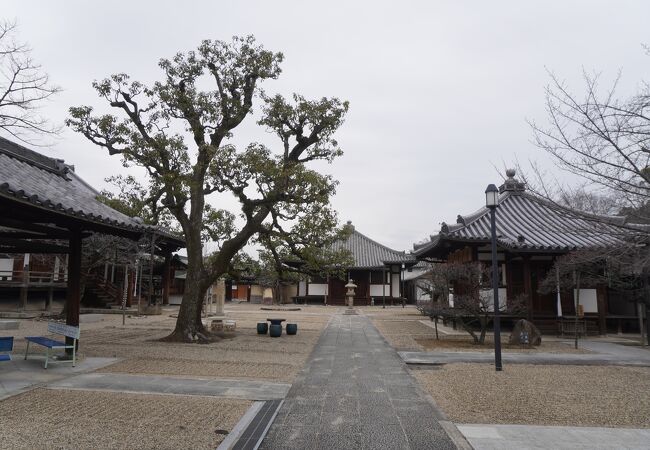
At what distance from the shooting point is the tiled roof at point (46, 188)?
24.7 feet

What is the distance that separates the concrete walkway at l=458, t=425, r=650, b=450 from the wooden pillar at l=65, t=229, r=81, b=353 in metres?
8.63

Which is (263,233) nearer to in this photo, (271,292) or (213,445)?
(213,445)

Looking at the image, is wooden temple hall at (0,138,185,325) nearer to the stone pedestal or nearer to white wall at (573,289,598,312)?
the stone pedestal

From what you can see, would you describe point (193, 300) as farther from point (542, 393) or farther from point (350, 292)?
point (350, 292)

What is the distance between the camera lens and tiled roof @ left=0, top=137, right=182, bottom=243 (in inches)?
297

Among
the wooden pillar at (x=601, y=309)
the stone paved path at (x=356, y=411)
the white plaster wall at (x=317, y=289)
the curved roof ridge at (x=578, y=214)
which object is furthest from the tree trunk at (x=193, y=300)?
the white plaster wall at (x=317, y=289)

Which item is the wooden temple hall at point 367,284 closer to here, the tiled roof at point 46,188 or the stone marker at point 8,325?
the stone marker at point 8,325

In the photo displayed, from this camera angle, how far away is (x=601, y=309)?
17.4 m

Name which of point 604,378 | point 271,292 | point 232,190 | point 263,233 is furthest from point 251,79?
point 271,292

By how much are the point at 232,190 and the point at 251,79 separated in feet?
12.1

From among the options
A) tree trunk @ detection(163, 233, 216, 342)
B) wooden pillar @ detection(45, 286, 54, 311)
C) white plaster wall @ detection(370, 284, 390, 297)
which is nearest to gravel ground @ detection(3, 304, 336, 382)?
tree trunk @ detection(163, 233, 216, 342)

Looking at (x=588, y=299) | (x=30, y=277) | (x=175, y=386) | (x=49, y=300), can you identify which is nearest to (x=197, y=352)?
(x=175, y=386)

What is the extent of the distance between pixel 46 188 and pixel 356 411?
303 inches

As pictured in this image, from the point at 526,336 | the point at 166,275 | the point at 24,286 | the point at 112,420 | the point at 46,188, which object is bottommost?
the point at 112,420
